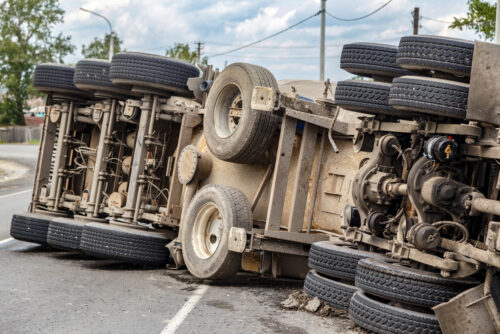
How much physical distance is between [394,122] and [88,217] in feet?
18.4

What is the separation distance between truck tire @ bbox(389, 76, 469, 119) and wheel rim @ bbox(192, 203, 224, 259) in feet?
11.2

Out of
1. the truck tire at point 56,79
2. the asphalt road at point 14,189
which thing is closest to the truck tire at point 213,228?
the truck tire at point 56,79

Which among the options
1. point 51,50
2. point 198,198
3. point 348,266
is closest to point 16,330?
point 348,266

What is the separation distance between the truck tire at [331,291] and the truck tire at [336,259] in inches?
3.4

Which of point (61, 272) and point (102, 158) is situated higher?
point (102, 158)

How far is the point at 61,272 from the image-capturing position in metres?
9.55

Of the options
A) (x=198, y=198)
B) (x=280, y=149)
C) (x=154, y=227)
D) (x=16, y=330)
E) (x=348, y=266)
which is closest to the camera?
(x=16, y=330)

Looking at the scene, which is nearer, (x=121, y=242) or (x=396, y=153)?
(x=396, y=153)

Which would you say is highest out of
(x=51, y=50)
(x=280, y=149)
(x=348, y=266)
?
(x=51, y=50)

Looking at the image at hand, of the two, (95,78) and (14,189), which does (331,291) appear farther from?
(14,189)

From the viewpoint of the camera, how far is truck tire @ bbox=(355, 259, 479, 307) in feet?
20.5

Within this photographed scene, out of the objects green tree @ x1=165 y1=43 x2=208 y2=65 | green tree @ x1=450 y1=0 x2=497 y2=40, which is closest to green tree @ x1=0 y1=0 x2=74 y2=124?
green tree @ x1=165 y1=43 x2=208 y2=65

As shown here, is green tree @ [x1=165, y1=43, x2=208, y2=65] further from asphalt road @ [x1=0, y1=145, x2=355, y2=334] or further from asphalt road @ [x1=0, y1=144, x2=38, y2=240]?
asphalt road @ [x1=0, y1=145, x2=355, y2=334]

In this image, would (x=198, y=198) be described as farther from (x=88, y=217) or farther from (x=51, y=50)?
(x=51, y=50)
